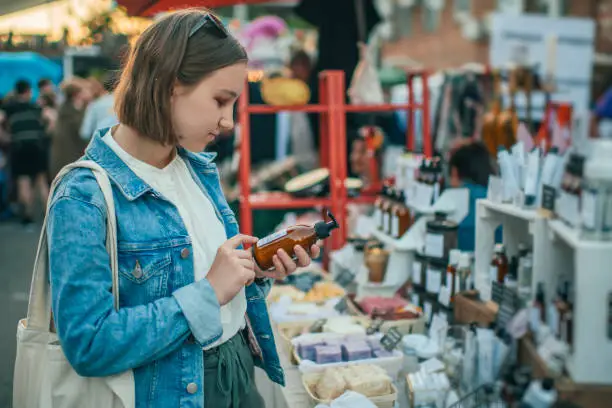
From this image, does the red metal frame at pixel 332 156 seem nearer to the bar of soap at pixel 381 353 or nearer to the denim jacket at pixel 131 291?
the bar of soap at pixel 381 353

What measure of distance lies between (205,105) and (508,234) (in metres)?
1.26

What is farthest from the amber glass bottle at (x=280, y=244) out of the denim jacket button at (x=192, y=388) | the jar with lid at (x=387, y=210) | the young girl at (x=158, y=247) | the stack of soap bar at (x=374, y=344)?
the jar with lid at (x=387, y=210)

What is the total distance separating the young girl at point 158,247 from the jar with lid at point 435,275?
1.49 meters

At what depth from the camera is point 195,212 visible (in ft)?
5.51

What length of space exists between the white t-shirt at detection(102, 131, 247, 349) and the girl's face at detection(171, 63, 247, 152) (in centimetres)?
12

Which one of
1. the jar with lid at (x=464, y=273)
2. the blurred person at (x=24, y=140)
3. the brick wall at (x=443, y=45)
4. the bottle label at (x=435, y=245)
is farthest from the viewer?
the brick wall at (x=443, y=45)

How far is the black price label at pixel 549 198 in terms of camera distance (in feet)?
5.47

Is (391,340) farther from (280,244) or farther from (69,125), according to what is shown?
(69,125)

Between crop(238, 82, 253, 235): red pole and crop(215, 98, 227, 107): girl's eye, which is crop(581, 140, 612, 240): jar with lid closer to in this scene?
crop(215, 98, 227, 107): girl's eye

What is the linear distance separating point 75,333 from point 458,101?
6.32m

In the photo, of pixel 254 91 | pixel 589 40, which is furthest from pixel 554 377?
pixel 589 40

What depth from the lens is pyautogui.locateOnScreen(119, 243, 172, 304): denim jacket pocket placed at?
4.89 feet

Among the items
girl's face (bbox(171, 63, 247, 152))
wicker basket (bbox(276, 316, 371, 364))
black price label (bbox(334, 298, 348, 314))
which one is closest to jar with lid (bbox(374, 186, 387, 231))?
black price label (bbox(334, 298, 348, 314))

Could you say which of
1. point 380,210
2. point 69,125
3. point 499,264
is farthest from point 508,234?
point 69,125
